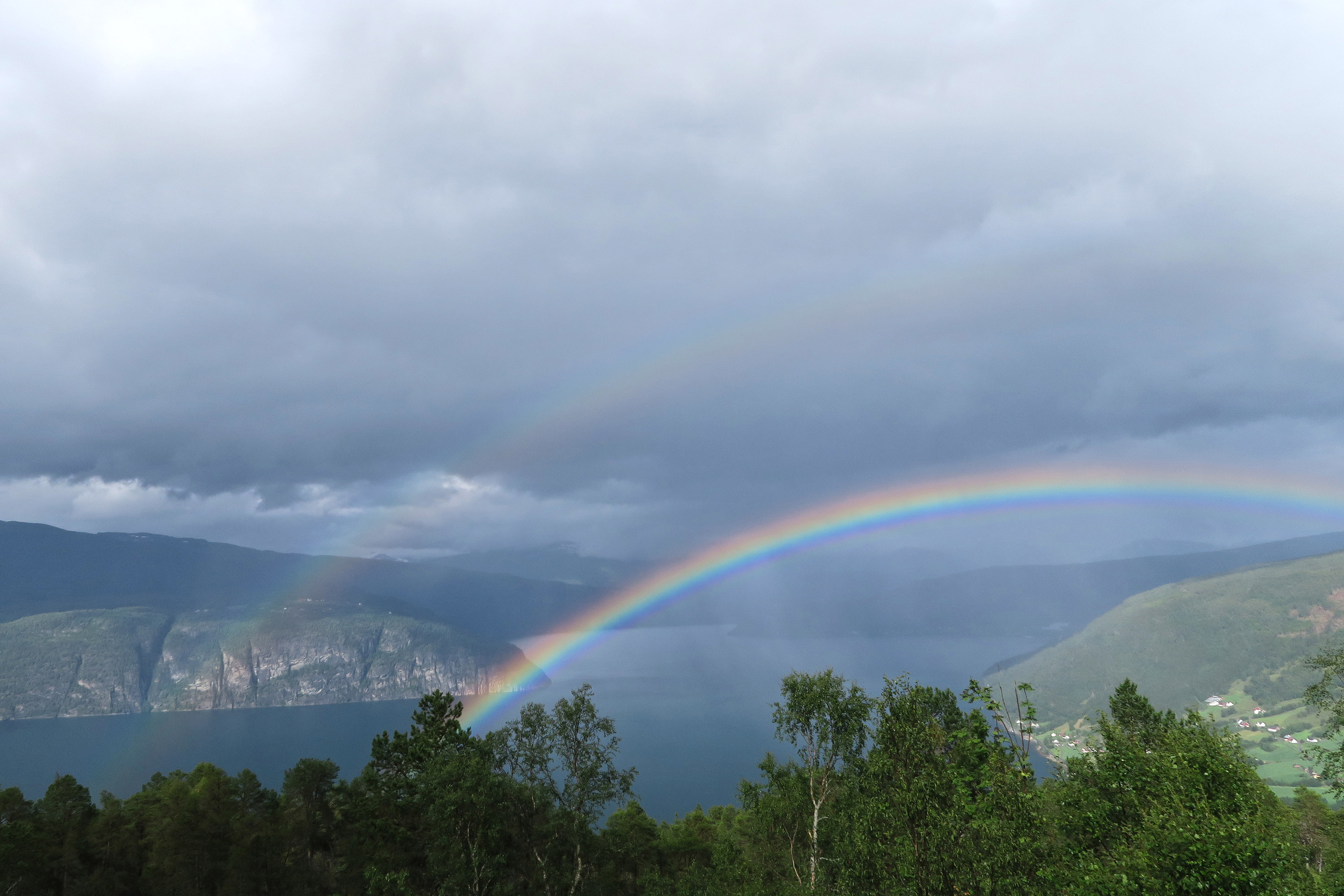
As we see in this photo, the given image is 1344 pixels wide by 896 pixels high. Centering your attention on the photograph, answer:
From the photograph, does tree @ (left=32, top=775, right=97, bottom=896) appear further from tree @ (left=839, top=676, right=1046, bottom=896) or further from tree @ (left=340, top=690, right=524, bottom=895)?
tree @ (left=839, top=676, right=1046, bottom=896)

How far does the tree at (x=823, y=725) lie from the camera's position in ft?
160

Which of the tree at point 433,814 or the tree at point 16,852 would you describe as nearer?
the tree at point 433,814

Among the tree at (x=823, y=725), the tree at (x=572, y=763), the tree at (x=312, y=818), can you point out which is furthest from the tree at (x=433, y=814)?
the tree at (x=823, y=725)

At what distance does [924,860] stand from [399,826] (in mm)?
47334

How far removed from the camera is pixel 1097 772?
117 feet

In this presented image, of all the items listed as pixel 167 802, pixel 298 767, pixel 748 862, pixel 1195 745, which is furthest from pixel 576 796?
pixel 1195 745

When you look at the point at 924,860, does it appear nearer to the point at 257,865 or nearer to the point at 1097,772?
the point at 1097,772

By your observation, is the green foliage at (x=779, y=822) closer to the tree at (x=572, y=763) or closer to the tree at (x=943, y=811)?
the tree at (x=943, y=811)

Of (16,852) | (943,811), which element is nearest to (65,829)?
(16,852)

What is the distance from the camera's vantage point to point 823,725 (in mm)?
49094

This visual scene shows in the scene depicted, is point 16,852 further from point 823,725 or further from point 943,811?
point 943,811

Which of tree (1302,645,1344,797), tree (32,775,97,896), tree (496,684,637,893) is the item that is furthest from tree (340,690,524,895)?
tree (1302,645,1344,797)

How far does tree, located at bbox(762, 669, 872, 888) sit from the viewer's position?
48.7 m

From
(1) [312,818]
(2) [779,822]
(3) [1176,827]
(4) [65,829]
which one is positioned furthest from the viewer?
(1) [312,818]
